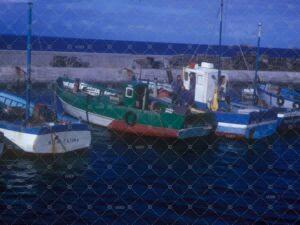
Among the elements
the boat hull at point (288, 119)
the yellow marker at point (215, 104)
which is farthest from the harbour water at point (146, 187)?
the boat hull at point (288, 119)

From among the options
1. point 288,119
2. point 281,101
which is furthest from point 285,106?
point 288,119

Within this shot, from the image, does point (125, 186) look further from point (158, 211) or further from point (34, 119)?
point (34, 119)

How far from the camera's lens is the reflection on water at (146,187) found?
388 centimetres

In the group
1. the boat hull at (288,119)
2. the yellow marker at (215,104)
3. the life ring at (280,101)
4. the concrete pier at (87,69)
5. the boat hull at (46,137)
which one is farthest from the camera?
the concrete pier at (87,69)

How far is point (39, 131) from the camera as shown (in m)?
5.10

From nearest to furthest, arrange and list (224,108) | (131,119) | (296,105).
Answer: (131,119), (224,108), (296,105)

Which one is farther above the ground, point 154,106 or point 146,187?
point 154,106

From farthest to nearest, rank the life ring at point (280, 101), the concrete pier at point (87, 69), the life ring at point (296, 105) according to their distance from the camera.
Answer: the concrete pier at point (87, 69) → the life ring at point (280, 101) → the life ring at point (296, 105)

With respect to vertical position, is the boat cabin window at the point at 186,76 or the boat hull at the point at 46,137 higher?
the boat cabin window at the point at 186,76

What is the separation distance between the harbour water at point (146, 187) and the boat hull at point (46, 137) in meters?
0.09

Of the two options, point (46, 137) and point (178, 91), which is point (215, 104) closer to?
point (178, 91)

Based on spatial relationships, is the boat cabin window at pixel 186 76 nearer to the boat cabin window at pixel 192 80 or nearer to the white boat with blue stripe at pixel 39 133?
the boat cabin window at pixel 192 80

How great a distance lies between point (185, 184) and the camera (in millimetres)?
4902

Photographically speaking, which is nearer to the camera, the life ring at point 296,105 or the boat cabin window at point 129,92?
the boat cabin window at point 129,92
